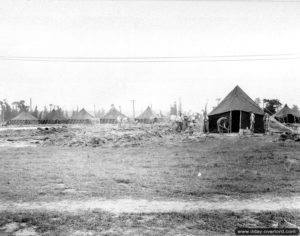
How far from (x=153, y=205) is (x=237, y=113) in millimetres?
25453

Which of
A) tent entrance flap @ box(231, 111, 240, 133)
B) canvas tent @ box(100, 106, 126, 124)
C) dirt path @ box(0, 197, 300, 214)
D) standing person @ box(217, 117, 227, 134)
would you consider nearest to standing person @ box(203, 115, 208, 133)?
standing person @ box(217, 117, 227, 134)

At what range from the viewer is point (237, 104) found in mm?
30719

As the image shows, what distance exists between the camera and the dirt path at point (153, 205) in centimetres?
723

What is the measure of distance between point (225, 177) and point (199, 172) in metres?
1.16

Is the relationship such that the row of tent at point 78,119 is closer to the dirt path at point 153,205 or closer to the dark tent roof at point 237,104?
the dark tent roof at point 237,104

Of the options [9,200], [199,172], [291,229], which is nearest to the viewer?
[291,229]

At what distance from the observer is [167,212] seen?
695 centimetres

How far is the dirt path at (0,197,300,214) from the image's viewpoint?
7.23 metres

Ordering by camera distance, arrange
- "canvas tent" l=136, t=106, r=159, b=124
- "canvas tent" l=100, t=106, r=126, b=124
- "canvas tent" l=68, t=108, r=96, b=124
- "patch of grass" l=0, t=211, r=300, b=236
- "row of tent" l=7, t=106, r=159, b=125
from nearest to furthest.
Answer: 1. "patch of grass" l=0, t=211, r=300, b=236
2. "canvas tent" l=136, t=106, r=159, b=124
3. "row of tent" l=7, t=106, r=159, b=125
4. "canvas tent" l=68, t=108, r=96, b=124
5. "canvas tent" l=100, t=106, r=126, b=124

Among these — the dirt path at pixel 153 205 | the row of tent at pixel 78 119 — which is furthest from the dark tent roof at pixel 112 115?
the dirt path at pixel 153 205

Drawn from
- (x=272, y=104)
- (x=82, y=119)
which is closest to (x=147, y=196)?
(x=272, y=104)

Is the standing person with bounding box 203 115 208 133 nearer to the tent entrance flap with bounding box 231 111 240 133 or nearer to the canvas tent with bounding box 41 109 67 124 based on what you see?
the tent entrance flap with bounding box 231 111 240 133

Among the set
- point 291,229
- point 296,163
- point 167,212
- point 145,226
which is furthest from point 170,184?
point 296,163

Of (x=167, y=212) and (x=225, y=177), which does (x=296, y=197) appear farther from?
(x=167, y=212)
